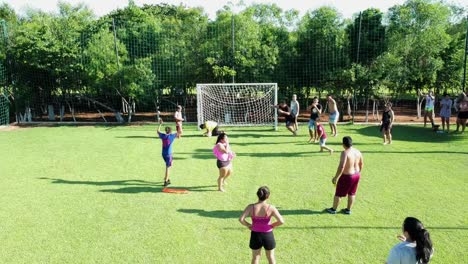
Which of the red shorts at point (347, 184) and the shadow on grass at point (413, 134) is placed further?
the shadow on grass at point (413, 134)

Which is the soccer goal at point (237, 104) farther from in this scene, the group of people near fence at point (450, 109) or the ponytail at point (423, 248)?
the ponytail at point (423, 248)

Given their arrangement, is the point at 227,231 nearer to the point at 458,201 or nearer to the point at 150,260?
the point at 150,260

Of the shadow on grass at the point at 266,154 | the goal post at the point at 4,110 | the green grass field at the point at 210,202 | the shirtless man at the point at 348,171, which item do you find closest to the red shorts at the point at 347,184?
the shirtless man at the point at 348,171

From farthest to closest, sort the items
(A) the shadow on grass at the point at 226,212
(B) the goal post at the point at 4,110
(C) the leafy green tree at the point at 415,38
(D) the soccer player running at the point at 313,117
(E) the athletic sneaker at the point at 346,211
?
(B) the goal post at the point at 4,110 → (C) the leafy green tree at the point at 415,38 → (D) the soccer player running at the point at 313,117 → (A) the shadow on grass at the point at 226,212 → (E) the athletic sneaker at the point at 346,211

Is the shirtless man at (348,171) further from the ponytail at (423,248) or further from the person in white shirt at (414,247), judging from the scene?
the ponytail at (423,248)

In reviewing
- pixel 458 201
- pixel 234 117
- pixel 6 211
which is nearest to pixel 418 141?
pixel 458 201

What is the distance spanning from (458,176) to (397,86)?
10588 mm

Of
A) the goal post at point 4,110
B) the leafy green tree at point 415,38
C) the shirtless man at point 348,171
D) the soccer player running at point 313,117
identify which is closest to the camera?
the shirtless man at point 348,171

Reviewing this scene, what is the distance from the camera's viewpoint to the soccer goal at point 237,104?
17.6m

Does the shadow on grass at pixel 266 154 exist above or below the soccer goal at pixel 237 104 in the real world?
below

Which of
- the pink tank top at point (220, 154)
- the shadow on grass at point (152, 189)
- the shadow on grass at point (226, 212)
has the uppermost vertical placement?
the pink tank top at point (220, 154)

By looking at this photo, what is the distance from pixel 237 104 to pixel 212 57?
99.4 inches

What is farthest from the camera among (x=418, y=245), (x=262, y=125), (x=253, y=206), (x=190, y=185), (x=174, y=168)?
(x=262, y=125)

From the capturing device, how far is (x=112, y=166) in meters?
10.5
